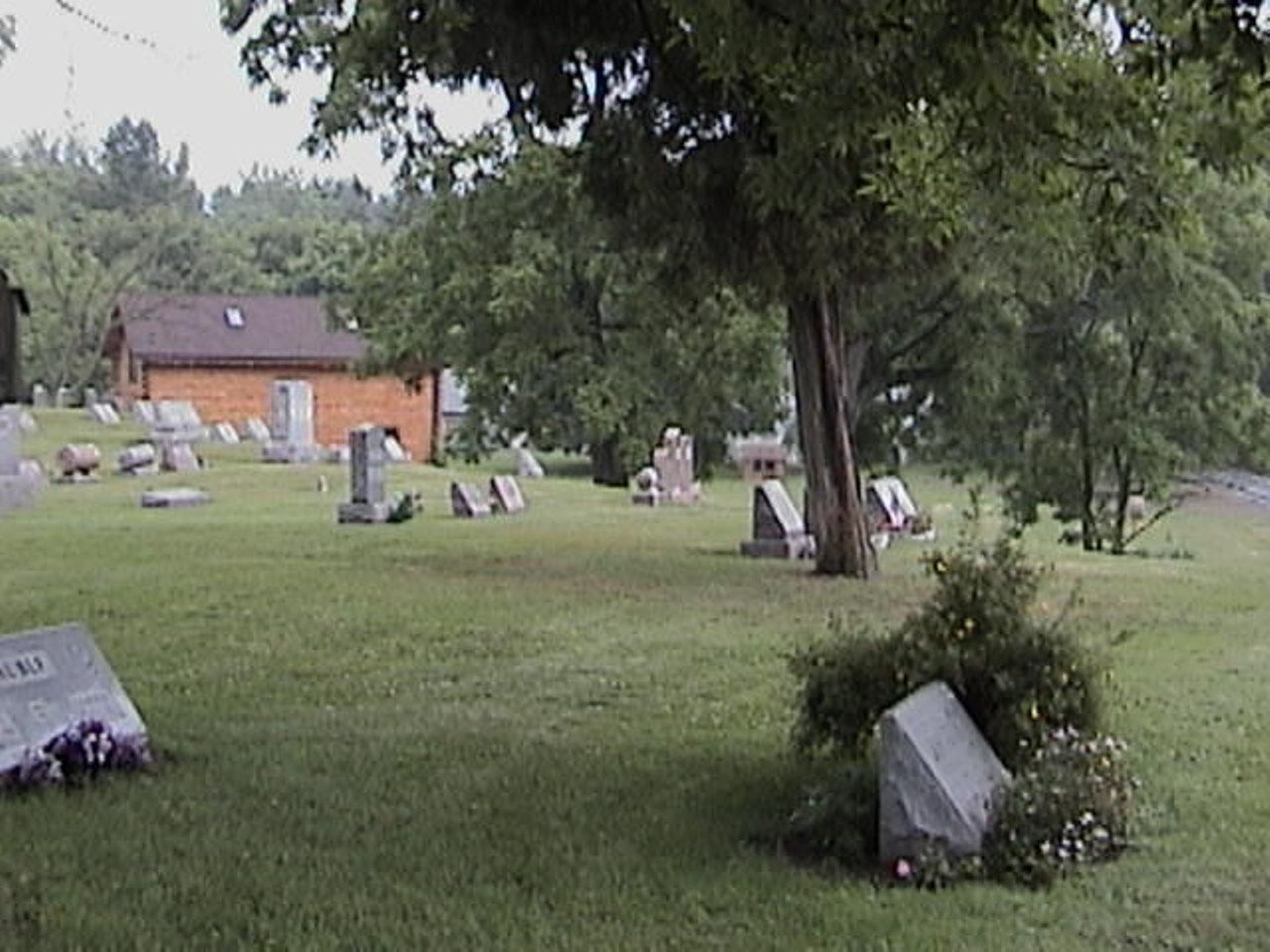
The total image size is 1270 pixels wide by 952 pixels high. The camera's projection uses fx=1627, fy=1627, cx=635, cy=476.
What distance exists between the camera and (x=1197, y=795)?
6477 mm

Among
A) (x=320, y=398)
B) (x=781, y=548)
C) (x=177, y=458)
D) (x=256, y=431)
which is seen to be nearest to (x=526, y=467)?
(x=256, y=431)

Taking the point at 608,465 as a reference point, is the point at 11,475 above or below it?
above

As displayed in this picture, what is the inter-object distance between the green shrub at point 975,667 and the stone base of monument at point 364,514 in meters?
15.2

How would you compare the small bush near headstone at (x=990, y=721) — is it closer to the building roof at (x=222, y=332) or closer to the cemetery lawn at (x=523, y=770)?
the cemetery lawn at (x=523, y=770)

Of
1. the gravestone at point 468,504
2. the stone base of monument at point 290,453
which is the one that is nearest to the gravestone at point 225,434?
the stone base of monument at point 290,453

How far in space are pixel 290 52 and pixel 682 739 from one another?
1185 centimetres

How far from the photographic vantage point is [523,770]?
6.80 m

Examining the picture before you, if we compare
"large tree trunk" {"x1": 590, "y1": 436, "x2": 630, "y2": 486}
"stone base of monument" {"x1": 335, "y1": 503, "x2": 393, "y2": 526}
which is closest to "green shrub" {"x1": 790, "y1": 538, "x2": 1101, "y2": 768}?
"stone base of monument" {"x1": 335, "y1": 503, "x2": 393, "y2": 526}

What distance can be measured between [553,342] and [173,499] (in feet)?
39.6

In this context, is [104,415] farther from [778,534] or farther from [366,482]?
[778,534]

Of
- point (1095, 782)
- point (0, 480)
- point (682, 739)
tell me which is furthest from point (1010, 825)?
point (0, 480)

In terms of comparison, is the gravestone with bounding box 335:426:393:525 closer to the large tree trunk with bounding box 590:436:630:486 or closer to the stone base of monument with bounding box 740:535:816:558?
the stone base of monument with bounding box 740:535:816:558

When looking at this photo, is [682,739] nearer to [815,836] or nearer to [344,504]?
[815,836]

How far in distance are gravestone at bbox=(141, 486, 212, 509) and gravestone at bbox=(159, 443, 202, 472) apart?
571cm
